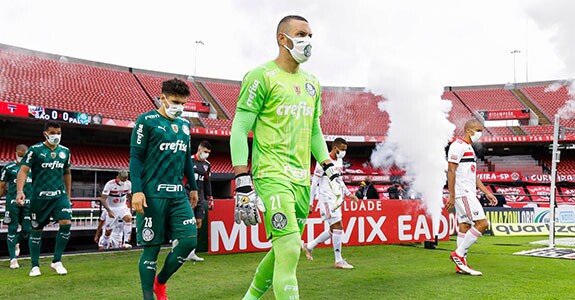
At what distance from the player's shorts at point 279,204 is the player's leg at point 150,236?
4.90ft

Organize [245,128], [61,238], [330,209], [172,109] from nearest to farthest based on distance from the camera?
[245,128]
[172,109]
[61,238]
[330,209]

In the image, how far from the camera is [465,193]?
6.81 meters

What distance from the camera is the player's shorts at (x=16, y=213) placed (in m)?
8.46

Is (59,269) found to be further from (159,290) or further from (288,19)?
(288,19)

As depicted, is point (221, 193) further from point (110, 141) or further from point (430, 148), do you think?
point (430, 148)

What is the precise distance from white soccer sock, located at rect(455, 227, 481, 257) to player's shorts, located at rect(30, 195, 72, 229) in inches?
219

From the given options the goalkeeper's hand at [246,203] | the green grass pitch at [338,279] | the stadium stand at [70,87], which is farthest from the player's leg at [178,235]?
the stadium stand at [70,87]

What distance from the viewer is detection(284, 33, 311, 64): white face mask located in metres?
3.29

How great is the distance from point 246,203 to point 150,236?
1.69 metres

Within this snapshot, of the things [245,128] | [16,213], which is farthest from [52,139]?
[245,128]

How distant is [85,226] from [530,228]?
548 inches

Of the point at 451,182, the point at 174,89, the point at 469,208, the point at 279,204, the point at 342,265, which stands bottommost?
the point at 342,265

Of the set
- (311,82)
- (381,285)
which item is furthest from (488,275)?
(311,82)

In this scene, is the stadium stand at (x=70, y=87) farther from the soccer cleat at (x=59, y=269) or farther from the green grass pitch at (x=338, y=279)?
the soccer cleat at (x=59, y=269)
